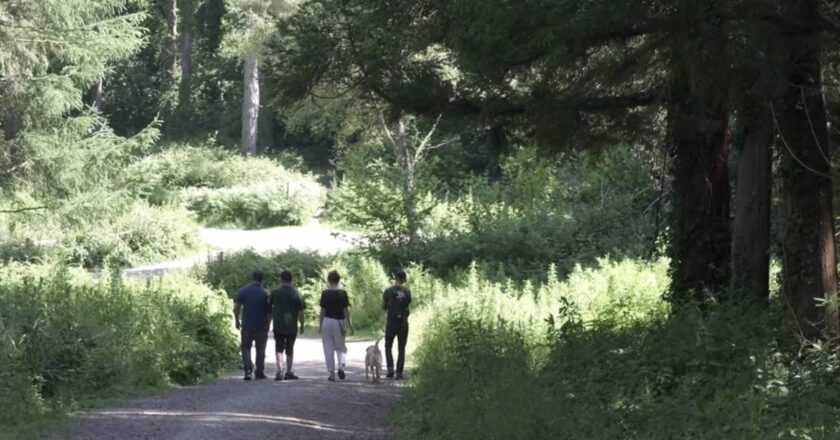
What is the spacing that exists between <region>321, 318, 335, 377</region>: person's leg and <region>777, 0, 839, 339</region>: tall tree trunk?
8030 millimetres

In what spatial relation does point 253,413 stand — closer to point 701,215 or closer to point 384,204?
point 701,215

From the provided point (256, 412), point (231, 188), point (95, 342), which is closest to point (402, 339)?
point (95, 342)

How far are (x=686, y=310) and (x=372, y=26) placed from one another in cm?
503

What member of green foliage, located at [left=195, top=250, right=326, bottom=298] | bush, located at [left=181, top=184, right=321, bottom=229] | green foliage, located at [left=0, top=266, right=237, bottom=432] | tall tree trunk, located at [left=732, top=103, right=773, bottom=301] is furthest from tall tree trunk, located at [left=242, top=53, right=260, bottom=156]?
tall tree trunk, located at [left=732, top=103, right=773, bottom=301]

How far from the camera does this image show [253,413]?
1388 centimetres

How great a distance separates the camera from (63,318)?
16672mm

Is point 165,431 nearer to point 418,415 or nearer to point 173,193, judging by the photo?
point 418,415

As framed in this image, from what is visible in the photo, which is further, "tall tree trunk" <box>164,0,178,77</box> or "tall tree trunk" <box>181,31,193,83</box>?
"tall tree trunk" <box>164,0,178,77</box>

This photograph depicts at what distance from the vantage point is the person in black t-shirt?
61.1 ft

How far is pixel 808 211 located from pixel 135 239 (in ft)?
101

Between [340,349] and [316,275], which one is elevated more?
[316,275]

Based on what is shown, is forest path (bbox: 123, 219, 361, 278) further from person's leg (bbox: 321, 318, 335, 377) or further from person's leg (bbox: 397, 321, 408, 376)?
person's leg (bbox: 321, 318, 335, 377)

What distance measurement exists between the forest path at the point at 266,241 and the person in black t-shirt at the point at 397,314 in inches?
626

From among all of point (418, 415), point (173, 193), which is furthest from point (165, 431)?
point (173, 193)
